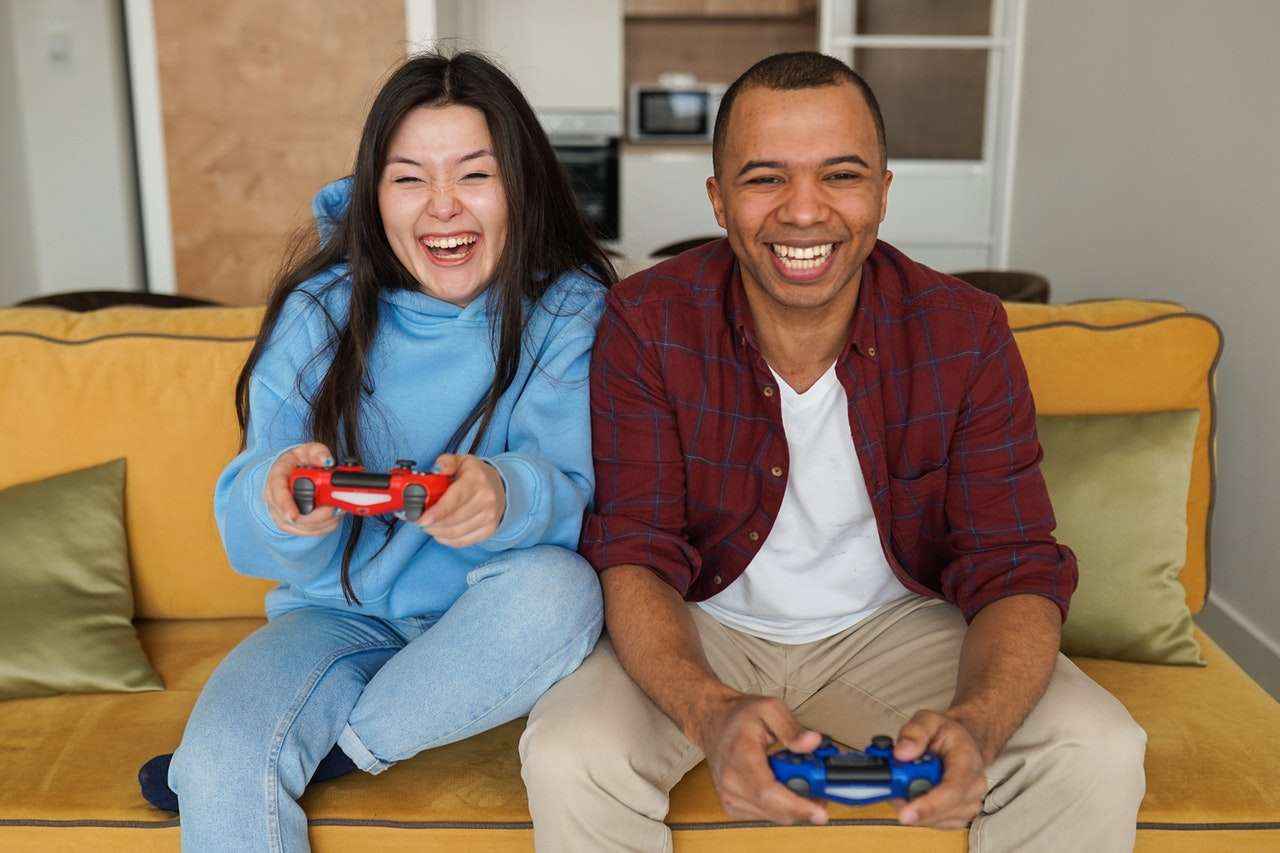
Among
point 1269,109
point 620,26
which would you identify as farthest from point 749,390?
point 620,26

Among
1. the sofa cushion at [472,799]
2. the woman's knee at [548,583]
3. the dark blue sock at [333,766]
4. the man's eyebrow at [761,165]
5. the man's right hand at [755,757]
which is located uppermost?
the man's eyebrow at [761,165]

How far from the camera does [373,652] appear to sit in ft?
5.01

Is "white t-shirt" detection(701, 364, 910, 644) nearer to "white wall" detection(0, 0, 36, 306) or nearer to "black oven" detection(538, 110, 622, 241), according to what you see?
"white wall" detection(0, 0, 36, 306)

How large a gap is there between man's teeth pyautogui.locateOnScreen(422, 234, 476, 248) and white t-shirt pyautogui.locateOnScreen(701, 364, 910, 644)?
444mm

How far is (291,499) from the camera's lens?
1294mm

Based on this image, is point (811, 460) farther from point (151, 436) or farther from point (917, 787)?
point (151, 436)

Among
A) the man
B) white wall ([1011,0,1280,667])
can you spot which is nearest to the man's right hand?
the man

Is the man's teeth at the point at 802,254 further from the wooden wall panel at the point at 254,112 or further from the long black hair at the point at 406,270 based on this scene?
the wooden wall panel at the point at 254,112

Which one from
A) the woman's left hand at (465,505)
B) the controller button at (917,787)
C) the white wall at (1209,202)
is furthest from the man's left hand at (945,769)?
the white wall at (1209,202)

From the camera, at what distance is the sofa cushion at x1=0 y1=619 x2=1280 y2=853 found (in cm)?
135

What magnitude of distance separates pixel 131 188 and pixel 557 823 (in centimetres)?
384

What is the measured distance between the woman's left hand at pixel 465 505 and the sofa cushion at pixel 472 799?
310mm

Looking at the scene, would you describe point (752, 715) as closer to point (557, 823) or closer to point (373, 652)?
point (557, 823)

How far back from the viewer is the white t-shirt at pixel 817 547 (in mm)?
1566
